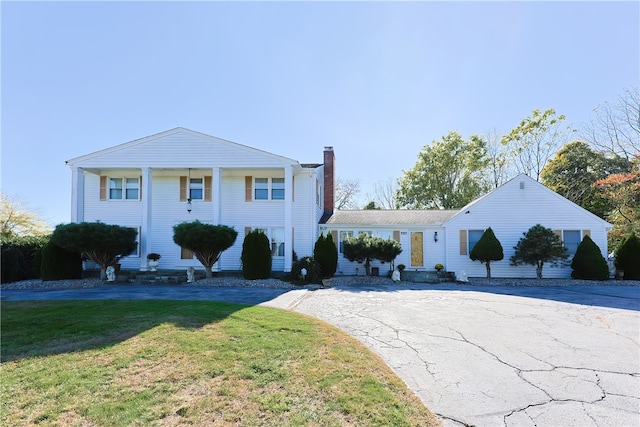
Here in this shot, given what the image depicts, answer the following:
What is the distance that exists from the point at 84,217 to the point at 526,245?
79.0 feet

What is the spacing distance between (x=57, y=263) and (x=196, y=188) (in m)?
7.31

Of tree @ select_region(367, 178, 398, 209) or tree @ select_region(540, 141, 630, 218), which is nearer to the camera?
tree @ select_region(540, 141, 630, 218)

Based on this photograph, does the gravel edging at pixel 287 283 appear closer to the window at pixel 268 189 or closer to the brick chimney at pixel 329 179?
the window at pixel 268 189

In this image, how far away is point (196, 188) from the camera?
61.1ft

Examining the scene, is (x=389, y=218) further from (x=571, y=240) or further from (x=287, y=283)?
(x=571, y=240)

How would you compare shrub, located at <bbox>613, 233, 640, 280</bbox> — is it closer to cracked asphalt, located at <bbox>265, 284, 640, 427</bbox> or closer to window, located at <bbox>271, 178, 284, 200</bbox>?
cracked asphalt, located at <bbox>265, 284, 640, 427</bbox>

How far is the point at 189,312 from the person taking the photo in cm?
725

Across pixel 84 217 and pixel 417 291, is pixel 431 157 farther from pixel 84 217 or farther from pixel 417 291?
pixel 84 217

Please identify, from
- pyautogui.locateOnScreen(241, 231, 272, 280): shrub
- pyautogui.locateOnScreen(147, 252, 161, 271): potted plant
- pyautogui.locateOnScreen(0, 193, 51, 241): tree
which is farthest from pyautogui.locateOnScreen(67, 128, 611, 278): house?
pyautogui.locateOnScreen(0, 193, 51, 241): tree

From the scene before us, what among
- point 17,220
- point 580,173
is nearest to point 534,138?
point 580,173

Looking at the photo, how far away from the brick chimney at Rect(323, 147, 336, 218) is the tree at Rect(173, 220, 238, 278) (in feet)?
27.2

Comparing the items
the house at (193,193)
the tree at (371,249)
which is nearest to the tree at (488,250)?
the tree at (371,249)

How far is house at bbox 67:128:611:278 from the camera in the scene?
17031 millimetres

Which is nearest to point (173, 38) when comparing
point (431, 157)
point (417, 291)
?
point (417, 291)
